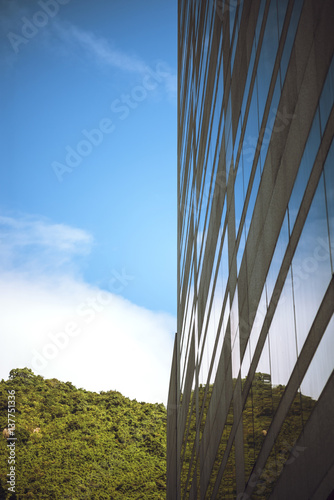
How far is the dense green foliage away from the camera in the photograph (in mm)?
60781

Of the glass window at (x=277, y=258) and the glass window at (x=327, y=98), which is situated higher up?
the glass window at (x=327, y=98)

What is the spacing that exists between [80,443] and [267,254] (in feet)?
203

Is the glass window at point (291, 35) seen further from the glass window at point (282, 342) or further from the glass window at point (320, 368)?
the glass window at point (320, 368)

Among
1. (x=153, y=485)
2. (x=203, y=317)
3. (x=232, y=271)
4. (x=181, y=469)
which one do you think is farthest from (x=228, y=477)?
(x=153, y=485)

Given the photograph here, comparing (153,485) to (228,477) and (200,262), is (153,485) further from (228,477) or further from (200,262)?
(228,477)

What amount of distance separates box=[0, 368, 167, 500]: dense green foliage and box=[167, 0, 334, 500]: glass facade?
4210 centimetres

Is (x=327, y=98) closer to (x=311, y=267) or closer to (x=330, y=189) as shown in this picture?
(x=330, y=189)

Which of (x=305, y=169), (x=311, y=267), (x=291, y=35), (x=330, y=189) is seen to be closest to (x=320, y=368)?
(x=311, y=267)

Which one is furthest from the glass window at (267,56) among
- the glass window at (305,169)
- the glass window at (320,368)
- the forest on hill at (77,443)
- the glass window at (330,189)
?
the forest on hill at (77,443)

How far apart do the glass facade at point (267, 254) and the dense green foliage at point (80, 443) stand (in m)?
42.1

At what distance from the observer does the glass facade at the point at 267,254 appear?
8500mm

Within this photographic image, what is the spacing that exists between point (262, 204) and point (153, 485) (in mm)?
57792

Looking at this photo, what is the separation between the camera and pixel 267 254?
12.1m

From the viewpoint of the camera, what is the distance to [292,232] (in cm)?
1010
